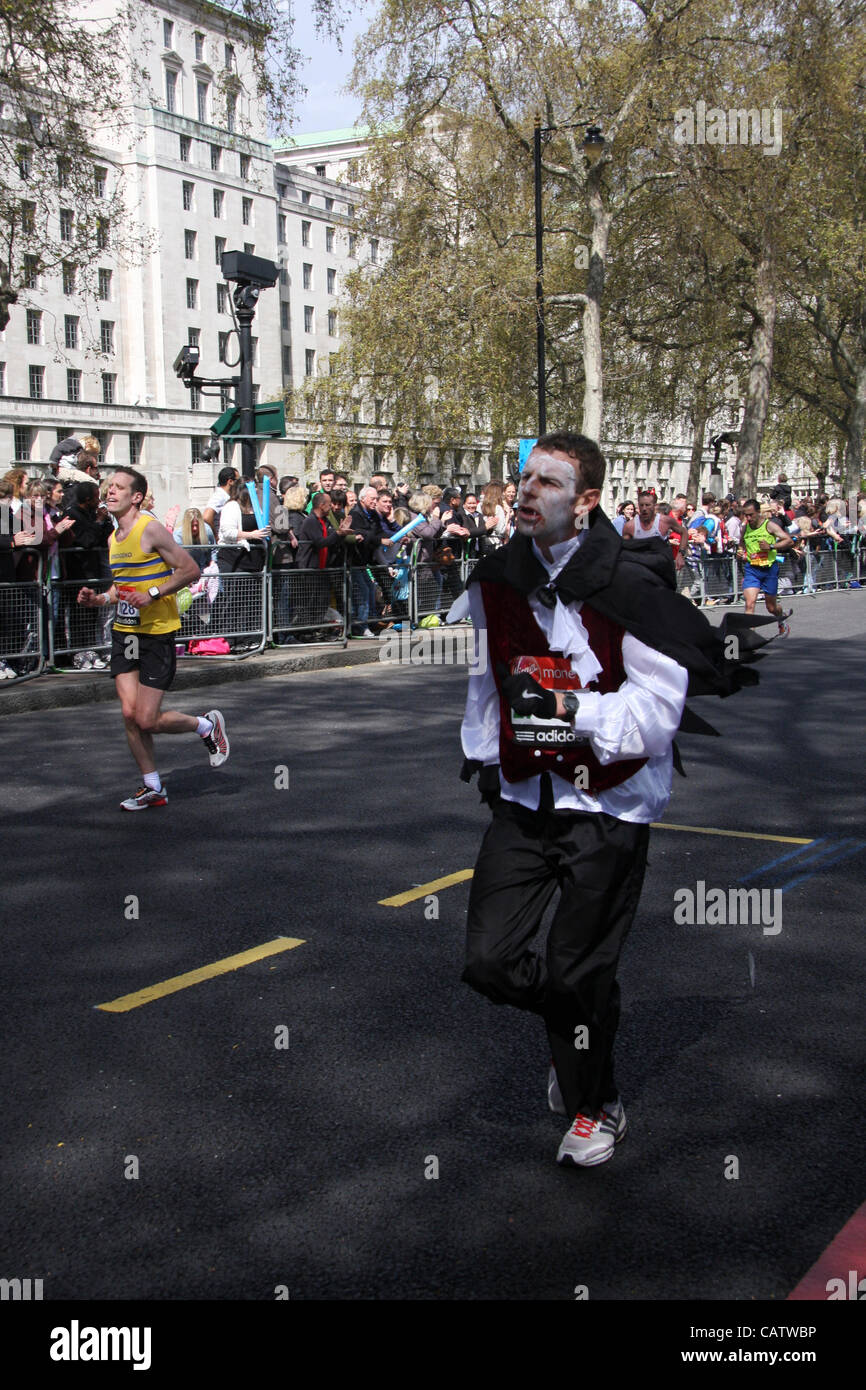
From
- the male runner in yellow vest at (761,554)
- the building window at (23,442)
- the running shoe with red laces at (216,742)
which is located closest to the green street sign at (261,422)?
the male runner in yellow vest at (761,554)

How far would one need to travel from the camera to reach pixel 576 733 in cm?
327

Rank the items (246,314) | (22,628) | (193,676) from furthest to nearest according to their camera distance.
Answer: (246,314) → (193,676) → (22,628)

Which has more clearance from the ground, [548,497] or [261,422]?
[261,422]

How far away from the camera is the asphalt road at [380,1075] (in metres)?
3.06

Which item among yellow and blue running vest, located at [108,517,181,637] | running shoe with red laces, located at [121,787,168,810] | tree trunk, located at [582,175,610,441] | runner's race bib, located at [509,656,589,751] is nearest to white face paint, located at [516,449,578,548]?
runner's race bib, located at [509,656,589,751]

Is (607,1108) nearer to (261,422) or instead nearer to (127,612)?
(127,612)

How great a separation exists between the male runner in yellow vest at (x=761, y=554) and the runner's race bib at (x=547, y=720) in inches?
565

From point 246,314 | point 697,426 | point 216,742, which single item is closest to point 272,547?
point 246,314

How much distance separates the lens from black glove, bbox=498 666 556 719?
3205 millimetres

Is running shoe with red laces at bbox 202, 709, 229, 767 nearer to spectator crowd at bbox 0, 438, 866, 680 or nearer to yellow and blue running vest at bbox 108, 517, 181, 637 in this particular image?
spectator crowd at bbox 0, 438, 866, 680

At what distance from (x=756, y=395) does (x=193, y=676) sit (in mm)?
26967

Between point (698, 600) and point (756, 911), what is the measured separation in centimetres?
1876

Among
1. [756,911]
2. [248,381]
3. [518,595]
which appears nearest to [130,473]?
[756,911]

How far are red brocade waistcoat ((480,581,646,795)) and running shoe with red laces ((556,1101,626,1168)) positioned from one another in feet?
2.75
